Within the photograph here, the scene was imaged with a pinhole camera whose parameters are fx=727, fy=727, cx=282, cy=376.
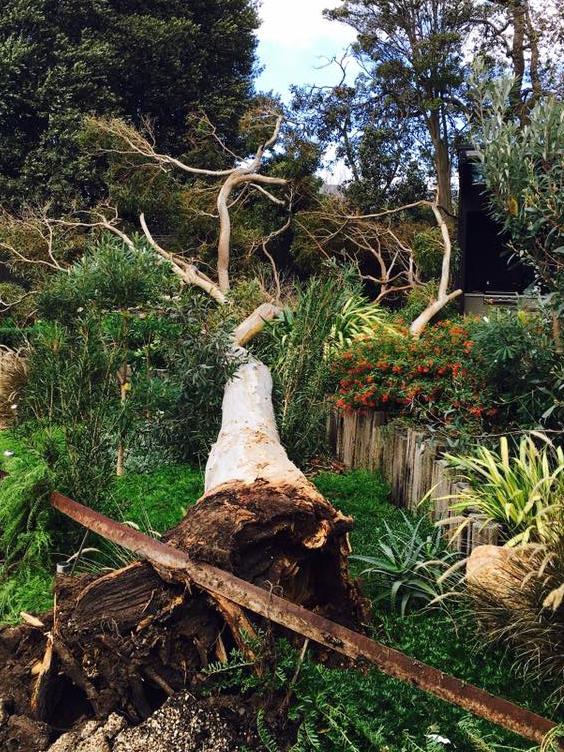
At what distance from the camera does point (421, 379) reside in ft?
21.8

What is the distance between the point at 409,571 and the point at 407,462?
1753 millimetres

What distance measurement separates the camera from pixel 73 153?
1967 cm

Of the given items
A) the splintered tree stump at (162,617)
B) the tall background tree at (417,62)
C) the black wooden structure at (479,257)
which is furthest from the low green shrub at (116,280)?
the tall background tree at (417,62)

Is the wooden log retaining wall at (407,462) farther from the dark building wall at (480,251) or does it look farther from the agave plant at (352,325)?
the dark building wall at (480,251)

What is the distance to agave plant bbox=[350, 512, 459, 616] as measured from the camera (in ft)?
13.5

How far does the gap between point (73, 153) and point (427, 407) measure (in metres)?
16.2

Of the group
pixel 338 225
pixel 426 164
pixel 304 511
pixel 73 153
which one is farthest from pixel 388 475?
pixel 426 164

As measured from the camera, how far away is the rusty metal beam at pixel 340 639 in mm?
2582

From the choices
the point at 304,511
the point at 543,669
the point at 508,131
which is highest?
the point at 508,131

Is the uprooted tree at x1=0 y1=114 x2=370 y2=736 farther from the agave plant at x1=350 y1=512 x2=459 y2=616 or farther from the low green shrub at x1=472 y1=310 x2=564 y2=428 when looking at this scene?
the low green shrub at x1=472 y1=310 x2=564 y2=428

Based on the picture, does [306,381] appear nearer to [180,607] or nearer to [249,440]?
[249,440]

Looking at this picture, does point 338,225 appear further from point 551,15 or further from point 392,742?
point 392,742

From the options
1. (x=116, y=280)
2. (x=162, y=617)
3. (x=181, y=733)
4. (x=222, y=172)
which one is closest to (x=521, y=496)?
(x=162, y=617)

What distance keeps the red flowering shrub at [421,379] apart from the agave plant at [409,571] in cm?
146
